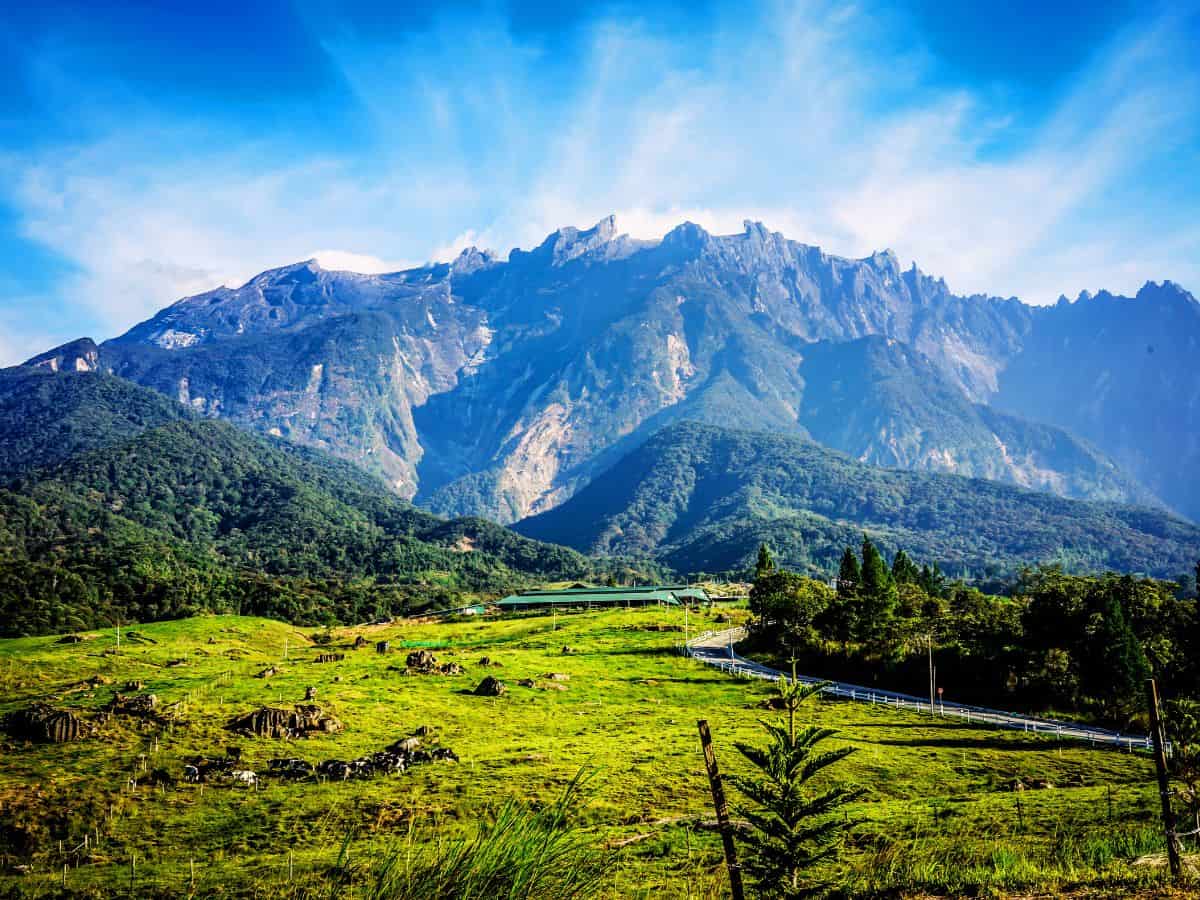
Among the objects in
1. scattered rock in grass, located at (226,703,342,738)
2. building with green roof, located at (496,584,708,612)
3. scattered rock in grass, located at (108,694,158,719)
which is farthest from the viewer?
building with green roof, located at (496,584,708,612)

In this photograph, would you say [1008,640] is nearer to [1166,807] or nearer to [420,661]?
[420,661]

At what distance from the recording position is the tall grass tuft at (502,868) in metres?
4.52

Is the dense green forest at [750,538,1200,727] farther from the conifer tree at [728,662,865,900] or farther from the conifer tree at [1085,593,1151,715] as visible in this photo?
the conifer tree at [728,662,865,900]

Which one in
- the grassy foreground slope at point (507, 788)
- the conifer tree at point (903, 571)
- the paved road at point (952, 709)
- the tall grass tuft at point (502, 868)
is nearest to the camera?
the tall grass tuft at point (502, 868)

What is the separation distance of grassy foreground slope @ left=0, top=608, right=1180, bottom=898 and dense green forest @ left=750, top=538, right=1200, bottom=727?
11.9m

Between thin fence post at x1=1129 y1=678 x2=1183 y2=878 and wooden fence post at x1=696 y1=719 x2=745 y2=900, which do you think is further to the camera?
thin fence post at x1=1129 y1=678 x2=1183 y2=878

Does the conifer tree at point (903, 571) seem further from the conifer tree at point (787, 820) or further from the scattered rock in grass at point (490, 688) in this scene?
the conifer tree at point (787, 820)

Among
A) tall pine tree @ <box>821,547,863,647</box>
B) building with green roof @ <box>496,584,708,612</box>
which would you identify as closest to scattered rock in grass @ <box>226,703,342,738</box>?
tall pine tree @ <box>821,547,863,647</box>

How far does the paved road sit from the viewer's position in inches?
1977

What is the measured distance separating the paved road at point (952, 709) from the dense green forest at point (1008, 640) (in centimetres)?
302

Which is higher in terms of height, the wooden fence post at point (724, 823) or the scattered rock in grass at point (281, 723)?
the wooden fence post at point (724, 823)

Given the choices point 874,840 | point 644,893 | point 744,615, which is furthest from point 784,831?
point 744,615

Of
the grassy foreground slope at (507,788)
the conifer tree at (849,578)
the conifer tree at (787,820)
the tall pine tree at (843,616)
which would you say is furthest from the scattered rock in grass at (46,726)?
the conifer tree at (849,578)

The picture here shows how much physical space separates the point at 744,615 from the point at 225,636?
90.5 metres
